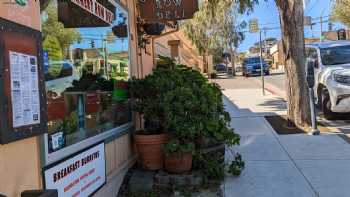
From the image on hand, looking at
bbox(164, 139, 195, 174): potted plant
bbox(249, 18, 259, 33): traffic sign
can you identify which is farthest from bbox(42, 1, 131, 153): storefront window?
bbox(249, 18, 259, 33): traffic sign

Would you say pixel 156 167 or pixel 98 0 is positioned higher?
pixel 98 0

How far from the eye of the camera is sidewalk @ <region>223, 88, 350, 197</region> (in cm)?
574

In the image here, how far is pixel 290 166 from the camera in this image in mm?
6859

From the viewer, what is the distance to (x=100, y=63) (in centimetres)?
577

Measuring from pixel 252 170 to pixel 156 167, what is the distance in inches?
59.3

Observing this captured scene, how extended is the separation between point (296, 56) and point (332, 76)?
62.7 inches

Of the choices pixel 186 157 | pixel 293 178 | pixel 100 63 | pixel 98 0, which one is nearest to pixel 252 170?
pixel 293 178

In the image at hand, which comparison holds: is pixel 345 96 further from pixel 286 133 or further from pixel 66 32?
pixel 66 32

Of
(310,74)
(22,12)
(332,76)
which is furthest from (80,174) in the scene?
(332,76)

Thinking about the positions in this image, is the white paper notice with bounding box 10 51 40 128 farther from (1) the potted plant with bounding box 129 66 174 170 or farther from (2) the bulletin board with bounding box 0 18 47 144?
(1) the potted plant with bounding box 129 66 174 170

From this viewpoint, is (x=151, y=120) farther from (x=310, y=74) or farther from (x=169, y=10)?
(x=310, y=74)

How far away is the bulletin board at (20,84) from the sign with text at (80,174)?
1.51 ft

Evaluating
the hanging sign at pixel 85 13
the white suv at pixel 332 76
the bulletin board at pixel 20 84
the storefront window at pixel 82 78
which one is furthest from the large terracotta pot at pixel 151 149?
the white suv at pixel 332 76

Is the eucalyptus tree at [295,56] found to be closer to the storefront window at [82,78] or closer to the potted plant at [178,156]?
the storefront window at [82,78]
